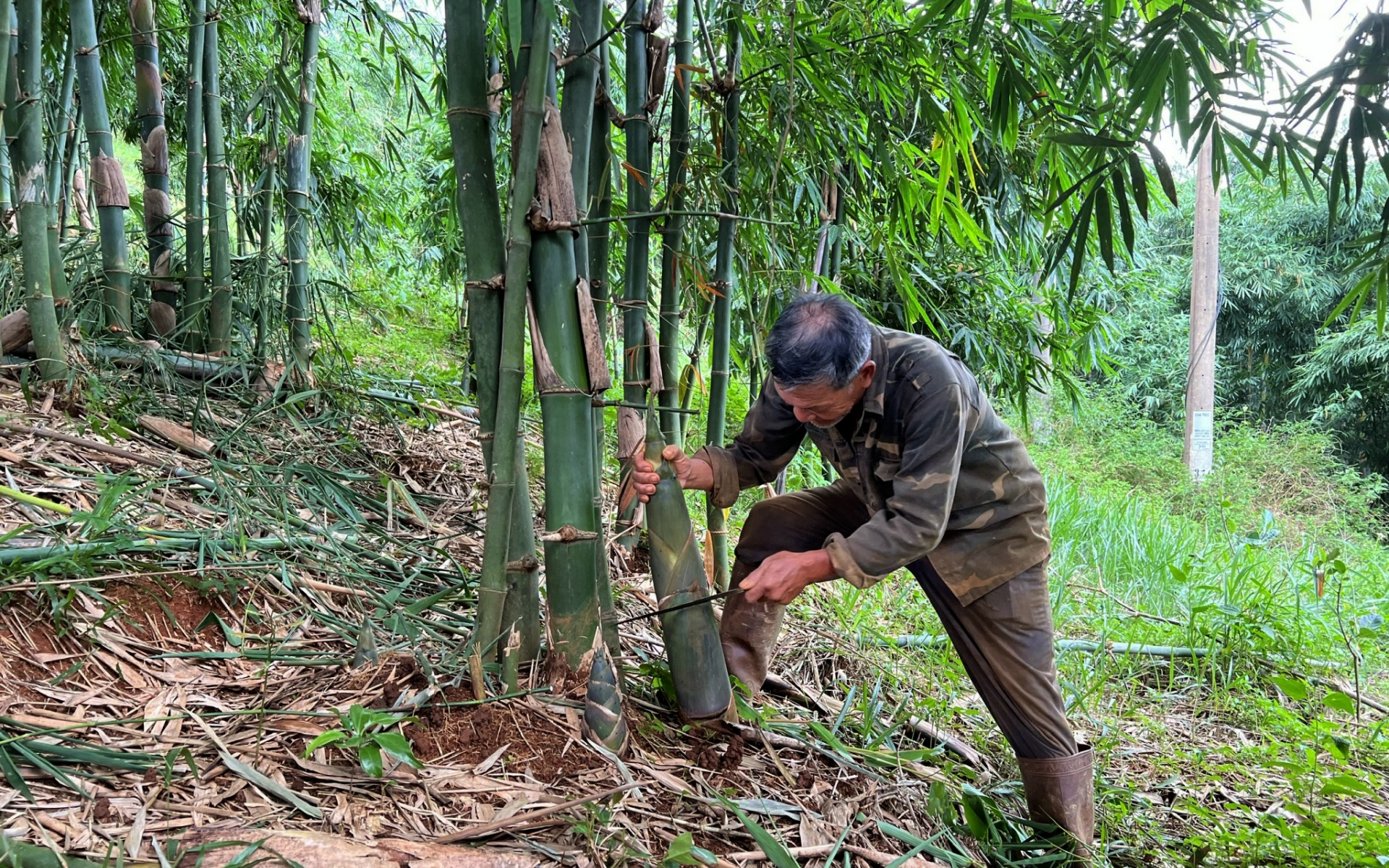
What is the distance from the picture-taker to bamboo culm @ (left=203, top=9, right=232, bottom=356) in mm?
2809

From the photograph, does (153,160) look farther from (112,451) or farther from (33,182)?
(112,451)

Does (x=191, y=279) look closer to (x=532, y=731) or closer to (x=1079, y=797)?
(x=532, y=731)

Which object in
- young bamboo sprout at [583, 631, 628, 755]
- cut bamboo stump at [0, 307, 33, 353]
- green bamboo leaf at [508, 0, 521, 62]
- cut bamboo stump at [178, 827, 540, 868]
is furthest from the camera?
cut bamboo stump at [0, 307, 33, 353]

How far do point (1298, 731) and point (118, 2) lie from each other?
476cm

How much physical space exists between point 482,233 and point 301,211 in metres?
1.61

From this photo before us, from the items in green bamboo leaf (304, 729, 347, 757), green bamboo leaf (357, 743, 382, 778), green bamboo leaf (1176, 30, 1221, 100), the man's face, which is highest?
green bamboo leaf (1176, 30, 1221, 100)

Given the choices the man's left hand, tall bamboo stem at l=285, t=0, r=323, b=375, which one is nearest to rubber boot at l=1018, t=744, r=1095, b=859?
the man's left hand

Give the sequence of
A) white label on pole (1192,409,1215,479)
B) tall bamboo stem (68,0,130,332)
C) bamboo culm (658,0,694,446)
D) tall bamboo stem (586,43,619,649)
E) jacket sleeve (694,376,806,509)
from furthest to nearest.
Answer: white label on pole (1192,409,1215,479)
tall bamboo stem (68,0,130,332)
jacket sleeve (694,376,806,509)
bamboo culm (658,0,694,446)
tall bamboo stem (586,43,619,649)

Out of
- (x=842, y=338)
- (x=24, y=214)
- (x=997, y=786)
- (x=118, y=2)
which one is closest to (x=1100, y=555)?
(x=997, y=786)

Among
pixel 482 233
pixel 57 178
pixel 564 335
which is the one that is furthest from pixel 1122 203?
pixel 57 178

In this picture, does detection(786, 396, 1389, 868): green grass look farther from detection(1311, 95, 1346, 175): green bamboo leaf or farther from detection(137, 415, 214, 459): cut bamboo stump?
detection(137, 415, 214, 459): cut bamboo stump

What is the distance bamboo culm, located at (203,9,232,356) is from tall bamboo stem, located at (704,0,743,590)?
65.3 inches

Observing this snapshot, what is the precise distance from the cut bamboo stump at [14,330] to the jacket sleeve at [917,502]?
7.60ft

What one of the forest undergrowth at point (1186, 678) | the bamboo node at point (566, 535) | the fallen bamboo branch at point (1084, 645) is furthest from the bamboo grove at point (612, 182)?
the forest undergrowth at point (1186, 678)
